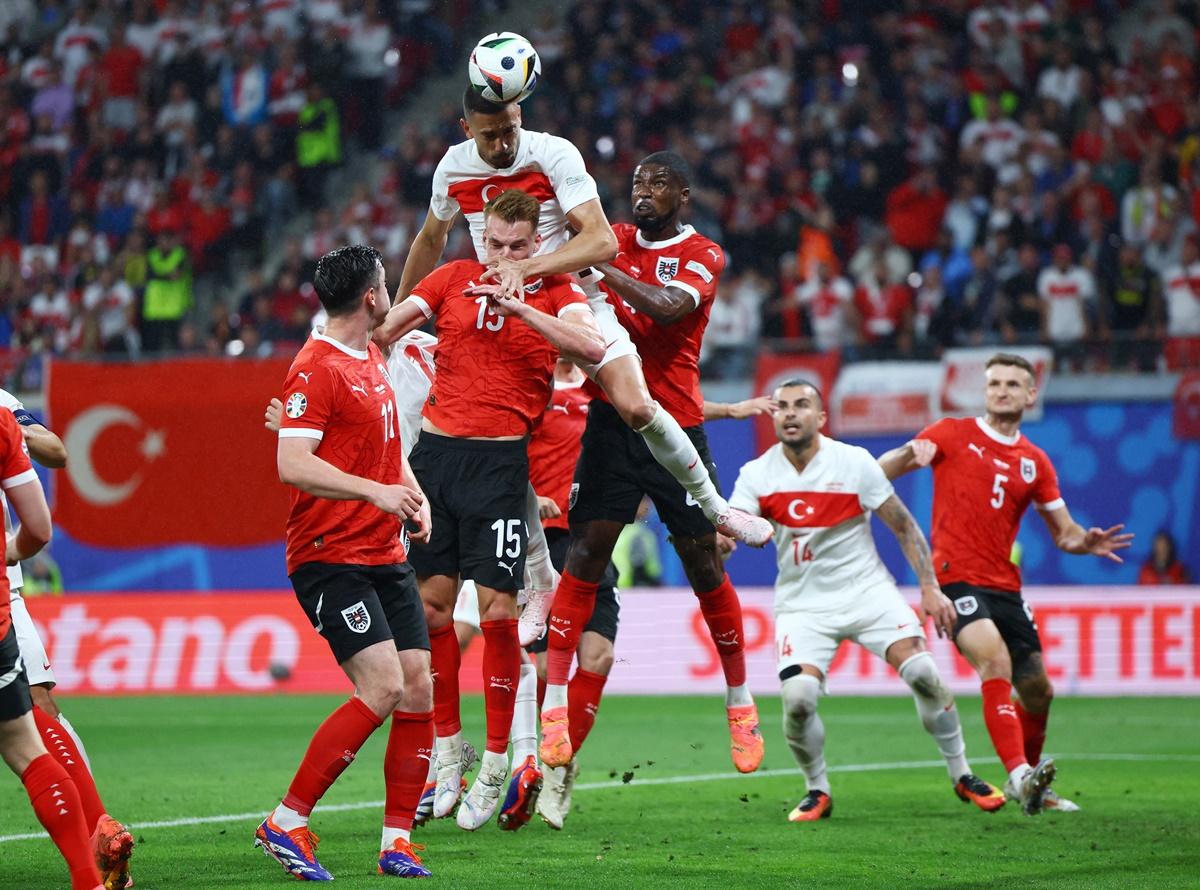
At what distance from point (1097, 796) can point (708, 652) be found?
7.34 metres

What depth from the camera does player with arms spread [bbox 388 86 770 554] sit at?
7.95 meters

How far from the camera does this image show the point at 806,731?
9297 mm

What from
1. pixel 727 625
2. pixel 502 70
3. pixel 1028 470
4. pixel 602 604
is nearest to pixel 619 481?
pixel 727 625

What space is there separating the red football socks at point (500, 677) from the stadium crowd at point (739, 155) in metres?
9.29

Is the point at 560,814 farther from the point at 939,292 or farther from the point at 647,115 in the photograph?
the point at 647,115

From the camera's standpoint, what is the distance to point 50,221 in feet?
76.9

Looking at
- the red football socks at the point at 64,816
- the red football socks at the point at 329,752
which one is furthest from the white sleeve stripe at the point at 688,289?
the red football socks at the point at 64,816

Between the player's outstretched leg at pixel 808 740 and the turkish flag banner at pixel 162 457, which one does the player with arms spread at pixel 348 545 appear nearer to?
the player's outstretched leg at pixel 808 740

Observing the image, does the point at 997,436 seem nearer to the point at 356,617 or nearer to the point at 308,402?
the point at 356,617

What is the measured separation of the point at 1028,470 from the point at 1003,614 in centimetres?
87

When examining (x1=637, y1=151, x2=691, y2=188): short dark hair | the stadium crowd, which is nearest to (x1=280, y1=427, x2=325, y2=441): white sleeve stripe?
(x1=637, y1=151, x2=691, y2=188): short dark hair

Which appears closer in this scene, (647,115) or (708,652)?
(708,652)

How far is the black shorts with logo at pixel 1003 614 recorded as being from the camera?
9.77 m

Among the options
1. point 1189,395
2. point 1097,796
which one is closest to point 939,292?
point 1189,395
